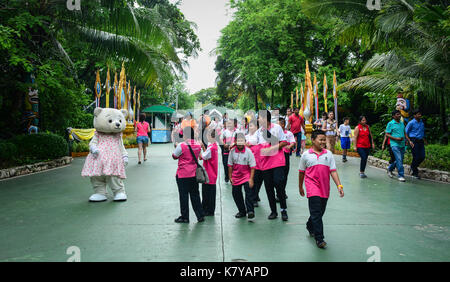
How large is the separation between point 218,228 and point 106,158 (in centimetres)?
289

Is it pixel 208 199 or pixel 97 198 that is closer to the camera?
pixel 208 199

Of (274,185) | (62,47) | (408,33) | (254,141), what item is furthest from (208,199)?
(62,47)

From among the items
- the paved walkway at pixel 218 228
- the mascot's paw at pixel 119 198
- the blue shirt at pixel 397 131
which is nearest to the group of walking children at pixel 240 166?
the paved walkway at pixel 218 228

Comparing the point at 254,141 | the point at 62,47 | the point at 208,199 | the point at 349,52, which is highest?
the point at 349,52

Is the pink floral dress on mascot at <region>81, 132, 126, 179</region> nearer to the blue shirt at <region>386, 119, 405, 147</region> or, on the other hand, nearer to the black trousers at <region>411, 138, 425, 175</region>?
the blue shirt at <region>386, 119, 405, 147</region>

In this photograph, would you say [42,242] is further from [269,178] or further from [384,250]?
[384,250]

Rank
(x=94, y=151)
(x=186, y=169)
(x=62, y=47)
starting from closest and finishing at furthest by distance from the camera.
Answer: (x=186, y=169), (x=94, y=151), (x=62, y=47)

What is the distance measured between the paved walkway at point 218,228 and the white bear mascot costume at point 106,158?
1.06ft

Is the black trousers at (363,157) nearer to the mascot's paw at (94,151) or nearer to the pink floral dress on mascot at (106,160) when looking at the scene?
the pink floral dress on mascot at (106,160)

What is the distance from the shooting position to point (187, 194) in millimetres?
5289

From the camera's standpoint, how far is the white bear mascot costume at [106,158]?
6699 millimetres

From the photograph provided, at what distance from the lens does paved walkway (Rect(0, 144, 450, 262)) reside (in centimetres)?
396

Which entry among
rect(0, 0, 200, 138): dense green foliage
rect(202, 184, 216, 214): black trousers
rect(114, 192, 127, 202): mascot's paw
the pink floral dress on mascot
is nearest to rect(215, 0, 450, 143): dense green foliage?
rect(0, 0, 200, 138): dense green foliage

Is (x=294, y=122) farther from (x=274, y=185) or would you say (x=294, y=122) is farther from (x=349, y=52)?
(x=349, y=52)
